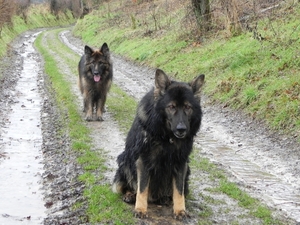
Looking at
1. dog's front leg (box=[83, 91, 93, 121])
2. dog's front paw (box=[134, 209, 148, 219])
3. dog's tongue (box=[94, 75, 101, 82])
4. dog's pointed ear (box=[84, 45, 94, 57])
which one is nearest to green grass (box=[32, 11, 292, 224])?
dog's front paw (box=[134, 209, 148, 219])

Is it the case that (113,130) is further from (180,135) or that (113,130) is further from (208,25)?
(208,25)

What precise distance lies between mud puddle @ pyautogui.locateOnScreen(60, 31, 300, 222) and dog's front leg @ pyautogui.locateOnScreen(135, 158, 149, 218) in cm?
221

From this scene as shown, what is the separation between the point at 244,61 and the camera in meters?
15.7

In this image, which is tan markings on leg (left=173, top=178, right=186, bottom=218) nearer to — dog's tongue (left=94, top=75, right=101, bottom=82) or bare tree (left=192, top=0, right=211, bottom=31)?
dog's tongue (left=94, top=75, right=101, bottom=82)

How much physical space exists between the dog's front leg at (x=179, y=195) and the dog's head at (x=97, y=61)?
6690 mm

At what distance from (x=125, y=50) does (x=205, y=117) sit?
16.1 m

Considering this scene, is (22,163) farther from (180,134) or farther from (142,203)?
(180,134)

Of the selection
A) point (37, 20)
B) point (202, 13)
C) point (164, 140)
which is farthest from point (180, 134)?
point (37, 20)

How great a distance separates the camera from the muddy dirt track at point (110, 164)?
261 inches

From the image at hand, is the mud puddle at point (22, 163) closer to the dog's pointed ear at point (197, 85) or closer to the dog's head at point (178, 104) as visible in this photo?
the dog's head at point (178, 104)

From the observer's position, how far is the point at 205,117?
1285cm

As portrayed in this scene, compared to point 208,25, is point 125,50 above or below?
below

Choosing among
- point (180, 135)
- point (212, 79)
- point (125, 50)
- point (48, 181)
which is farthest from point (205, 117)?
point (125, 50)

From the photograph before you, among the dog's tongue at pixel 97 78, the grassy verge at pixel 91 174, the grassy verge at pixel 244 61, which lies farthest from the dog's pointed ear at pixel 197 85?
the dog's tongue at pixel 97 78
